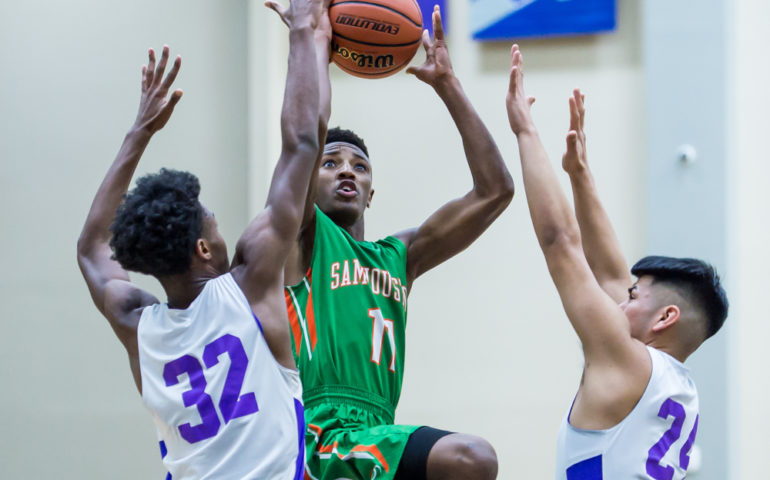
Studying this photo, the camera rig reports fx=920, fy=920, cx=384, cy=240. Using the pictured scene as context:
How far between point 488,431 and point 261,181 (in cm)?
238

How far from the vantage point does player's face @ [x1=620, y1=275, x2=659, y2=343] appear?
3094 millimetres

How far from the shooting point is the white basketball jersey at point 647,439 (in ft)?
9.48

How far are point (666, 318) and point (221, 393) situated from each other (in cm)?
147

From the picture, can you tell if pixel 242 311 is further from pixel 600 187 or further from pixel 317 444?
pixel 600 187

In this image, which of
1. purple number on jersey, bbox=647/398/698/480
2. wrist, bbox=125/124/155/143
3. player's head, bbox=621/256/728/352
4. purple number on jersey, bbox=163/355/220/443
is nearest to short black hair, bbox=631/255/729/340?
player's head, bbox=621/256/728/352

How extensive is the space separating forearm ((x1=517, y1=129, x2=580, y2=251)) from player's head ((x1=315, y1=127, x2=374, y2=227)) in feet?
3.15

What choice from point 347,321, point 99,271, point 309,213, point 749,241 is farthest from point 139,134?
point 749,241

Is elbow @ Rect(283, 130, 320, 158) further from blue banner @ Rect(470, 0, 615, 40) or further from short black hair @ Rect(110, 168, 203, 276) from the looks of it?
blue banner @ Rect(470, 0, 615, 40)

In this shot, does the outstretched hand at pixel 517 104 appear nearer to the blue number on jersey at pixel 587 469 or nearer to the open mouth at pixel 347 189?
the open mouth at pixel 347 189

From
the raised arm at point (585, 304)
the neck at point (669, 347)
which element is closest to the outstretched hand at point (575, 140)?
the raised arm at point (585, 304)

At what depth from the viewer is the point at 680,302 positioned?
3.08m

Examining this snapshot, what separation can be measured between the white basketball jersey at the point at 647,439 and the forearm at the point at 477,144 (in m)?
1.22

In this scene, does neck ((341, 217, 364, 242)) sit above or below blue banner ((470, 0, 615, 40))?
below

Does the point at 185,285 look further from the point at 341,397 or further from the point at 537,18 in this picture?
the point at 537,18
